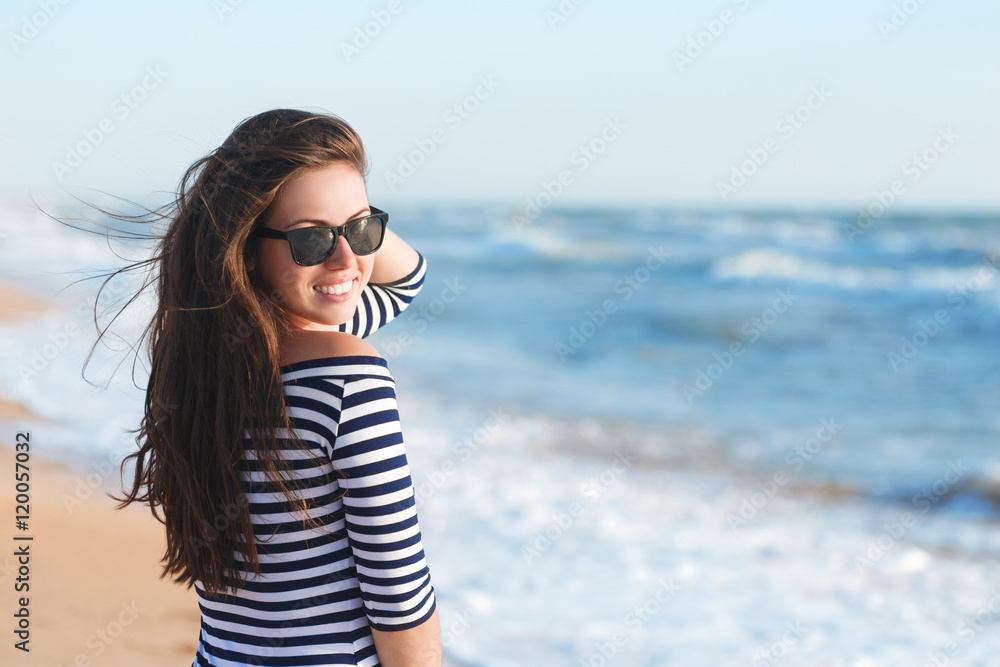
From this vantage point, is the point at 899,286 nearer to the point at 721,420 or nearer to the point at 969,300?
the point at 969,300

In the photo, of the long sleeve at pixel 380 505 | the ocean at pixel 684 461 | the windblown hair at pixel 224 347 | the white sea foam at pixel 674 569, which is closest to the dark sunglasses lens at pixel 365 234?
the windblown hair at pixel 224 347

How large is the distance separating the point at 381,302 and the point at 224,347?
708mm

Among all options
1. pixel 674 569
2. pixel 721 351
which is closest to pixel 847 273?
pixel 721 351

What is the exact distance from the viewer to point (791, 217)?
117 feet

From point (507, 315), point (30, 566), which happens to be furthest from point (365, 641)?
point (507, 315)

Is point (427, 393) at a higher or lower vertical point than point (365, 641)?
lower

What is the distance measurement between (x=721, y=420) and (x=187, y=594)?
216 inches

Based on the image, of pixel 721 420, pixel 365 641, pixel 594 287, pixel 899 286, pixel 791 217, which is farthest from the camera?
pixel 791 217

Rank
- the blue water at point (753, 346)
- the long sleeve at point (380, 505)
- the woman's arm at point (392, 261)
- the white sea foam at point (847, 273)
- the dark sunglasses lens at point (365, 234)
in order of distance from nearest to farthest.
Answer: the long sleeve at point (380, 505) → the dark sunglasses lens at point (365, 234) → the woman's arm at point (392, 261) → the blue water at point (753, 346) → the white sea foam at point (847, 273)

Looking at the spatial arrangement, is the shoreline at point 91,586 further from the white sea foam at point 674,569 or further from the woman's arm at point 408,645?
the woman's arm at point 408,645

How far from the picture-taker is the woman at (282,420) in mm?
1199

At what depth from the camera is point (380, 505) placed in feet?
3.92

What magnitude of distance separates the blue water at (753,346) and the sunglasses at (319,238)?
18.1ft

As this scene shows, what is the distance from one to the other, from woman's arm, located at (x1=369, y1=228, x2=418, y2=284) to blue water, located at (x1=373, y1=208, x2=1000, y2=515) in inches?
197
